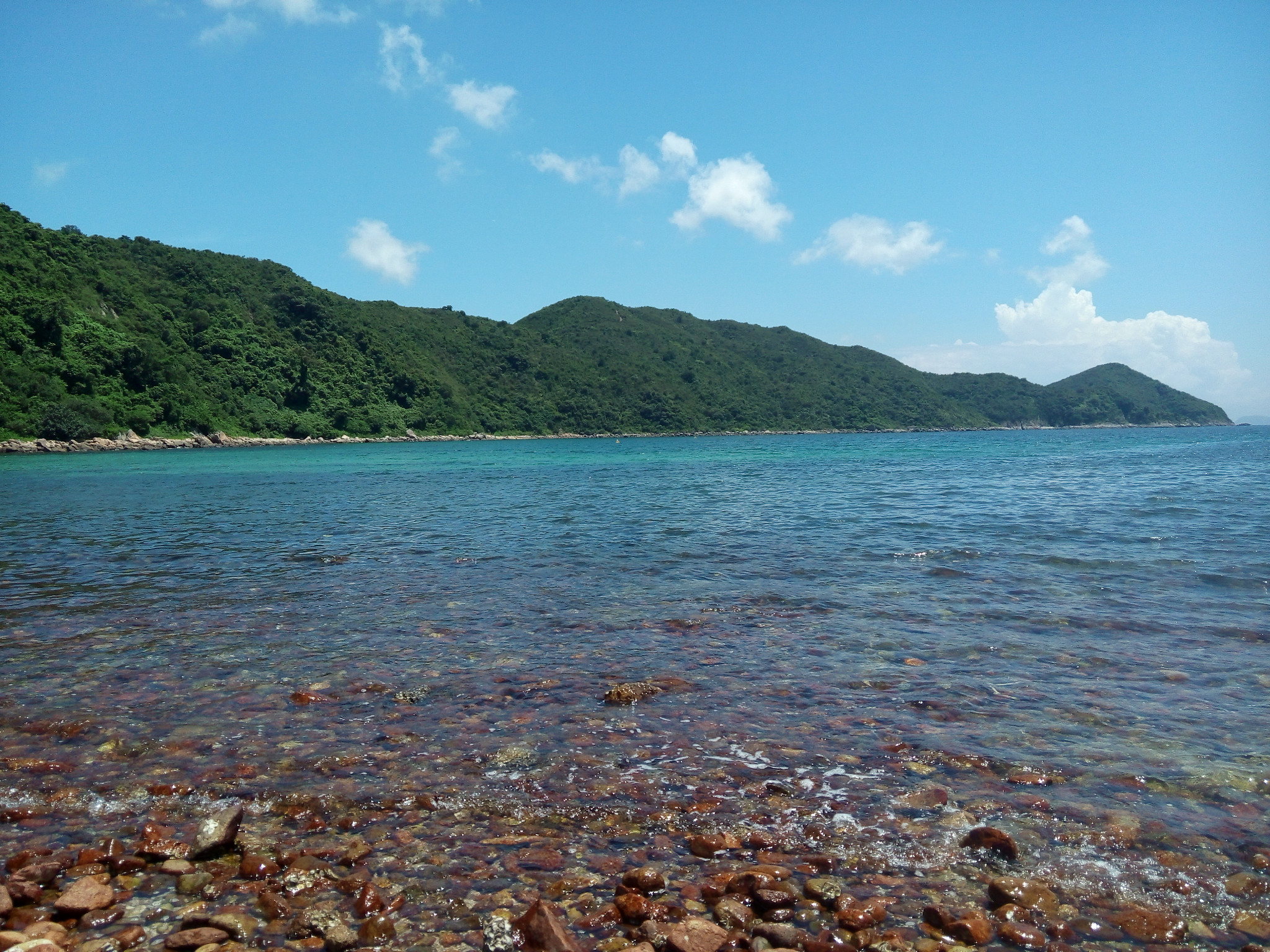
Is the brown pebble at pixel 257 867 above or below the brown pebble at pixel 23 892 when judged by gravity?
below

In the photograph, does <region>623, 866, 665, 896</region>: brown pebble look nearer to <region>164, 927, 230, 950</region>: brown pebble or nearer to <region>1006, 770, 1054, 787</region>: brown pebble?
<region>164, 927, 230, 950</region>: brown pebble

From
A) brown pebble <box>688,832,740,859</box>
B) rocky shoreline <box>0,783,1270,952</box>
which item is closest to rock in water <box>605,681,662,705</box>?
rocky shoreline <box>0,783,1270,952</box>

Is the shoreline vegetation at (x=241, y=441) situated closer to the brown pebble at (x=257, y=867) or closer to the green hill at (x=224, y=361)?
the green hill at (x=224, y=361)

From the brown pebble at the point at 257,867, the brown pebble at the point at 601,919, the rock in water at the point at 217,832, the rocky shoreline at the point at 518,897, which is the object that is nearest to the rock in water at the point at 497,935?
the rocky shoreline at the point at 518,897

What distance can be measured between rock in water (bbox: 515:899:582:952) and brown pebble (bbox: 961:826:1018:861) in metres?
3.15

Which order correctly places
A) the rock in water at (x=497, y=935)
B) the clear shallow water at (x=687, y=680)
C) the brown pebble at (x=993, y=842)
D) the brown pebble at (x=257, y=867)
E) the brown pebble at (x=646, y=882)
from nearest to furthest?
the rock in water at (x=497, y=935) < the brown pebble at (x=646, y=882) < the brown pebble at (x=257, y=867) < the brown pebble at (x=993, y=842) < the clear shallow water at (x=687, y=680)

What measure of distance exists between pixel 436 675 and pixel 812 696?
4891 millimetres

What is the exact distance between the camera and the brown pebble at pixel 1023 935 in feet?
14.2

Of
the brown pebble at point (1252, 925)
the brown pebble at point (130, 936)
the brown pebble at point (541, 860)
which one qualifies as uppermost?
the brown pebble at point (130, 936)

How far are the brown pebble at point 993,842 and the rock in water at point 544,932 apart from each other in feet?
10.3

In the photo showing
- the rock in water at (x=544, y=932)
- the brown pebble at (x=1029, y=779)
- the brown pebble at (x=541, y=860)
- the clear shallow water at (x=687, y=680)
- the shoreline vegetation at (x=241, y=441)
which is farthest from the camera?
the shoreline vegetation at (x=241, y=441)

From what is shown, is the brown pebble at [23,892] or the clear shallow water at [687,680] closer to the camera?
the brown pebble at [23,892]

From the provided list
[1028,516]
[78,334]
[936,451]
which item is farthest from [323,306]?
[1028,516]

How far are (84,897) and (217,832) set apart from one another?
2.70 ft
